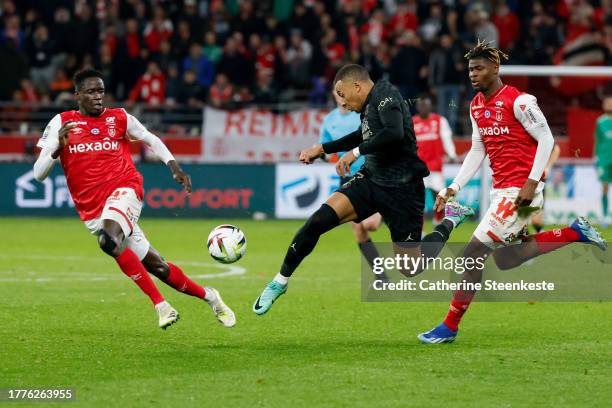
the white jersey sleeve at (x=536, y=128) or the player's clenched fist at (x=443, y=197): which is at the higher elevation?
→ the white jersey sleeve at (x=536, y=128)

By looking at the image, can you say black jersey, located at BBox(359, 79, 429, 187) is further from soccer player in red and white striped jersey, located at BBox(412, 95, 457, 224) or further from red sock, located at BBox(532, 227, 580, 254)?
soccer player in red and white striped jersey, located at BBox(412, 95, 457, 224)

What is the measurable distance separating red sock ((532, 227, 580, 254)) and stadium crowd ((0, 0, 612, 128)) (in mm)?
13578

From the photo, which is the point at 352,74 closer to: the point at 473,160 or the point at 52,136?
the point at 473,160

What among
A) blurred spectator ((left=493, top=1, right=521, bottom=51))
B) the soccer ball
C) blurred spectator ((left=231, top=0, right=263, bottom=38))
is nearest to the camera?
the soccer ball

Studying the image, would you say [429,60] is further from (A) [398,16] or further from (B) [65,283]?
(B) [65,283]

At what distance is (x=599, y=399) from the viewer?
691 cm

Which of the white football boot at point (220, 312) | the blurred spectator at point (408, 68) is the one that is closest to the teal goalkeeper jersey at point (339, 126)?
the white football boot at point (220, 312)

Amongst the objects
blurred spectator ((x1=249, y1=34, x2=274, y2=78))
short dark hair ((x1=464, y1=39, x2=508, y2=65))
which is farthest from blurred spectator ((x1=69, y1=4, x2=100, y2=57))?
short dark hair ((x1=464, y1=39, x2=508, y2=65))

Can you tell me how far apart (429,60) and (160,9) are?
6.04 meters

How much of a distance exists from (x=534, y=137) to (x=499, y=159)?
343 mm

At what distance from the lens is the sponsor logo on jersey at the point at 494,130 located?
9297mm

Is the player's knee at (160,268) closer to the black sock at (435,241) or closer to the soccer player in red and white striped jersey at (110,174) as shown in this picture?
the soccer player in red and white striped jersey at (110,174)

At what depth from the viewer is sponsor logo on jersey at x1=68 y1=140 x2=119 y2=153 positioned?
384 inches

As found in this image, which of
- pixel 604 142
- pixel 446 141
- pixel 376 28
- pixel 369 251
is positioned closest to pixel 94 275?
pixel 369 251
